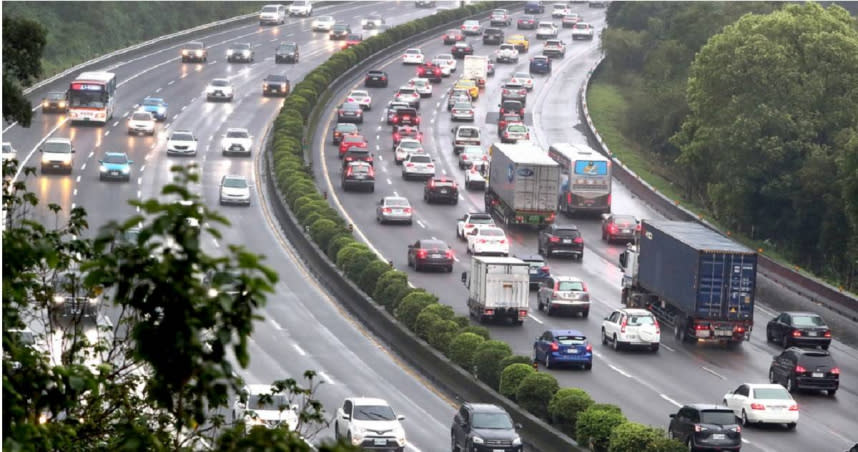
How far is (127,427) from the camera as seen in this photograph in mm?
12328

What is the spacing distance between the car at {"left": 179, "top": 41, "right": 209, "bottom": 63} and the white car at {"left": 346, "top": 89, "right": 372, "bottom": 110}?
19.4 meters

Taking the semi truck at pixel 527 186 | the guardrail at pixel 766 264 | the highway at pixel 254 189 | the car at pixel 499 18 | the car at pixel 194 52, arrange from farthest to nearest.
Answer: the car at pixel 499 18 < the car at pixel 194 52 < the semi truck at pixel 527 186 < the guardrail at pixel 766 264 < the highway at pixel 254 189

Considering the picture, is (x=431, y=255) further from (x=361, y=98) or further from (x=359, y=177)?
(x=361, y=98)

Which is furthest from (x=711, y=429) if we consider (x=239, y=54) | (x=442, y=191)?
(x=239, y=54)

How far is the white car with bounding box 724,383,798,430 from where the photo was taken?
143ft

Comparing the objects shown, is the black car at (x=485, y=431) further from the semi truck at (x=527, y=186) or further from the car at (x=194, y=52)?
the car at (x=194, y=52)

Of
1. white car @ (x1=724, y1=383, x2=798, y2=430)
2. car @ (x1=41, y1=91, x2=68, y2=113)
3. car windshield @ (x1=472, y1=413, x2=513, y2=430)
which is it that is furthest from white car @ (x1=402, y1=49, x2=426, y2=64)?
car windshield @ (x1=472, y1=413, x2=513, y2=430)

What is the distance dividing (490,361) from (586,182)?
35.4m

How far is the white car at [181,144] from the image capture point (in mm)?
90875

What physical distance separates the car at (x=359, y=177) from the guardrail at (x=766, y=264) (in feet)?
47.2

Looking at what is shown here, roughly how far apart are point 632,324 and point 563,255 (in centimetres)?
1720

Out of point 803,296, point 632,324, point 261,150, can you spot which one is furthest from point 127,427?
point 261,150

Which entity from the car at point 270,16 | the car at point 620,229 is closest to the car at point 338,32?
the car at point 270,16

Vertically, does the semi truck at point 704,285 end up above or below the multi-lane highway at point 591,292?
above
